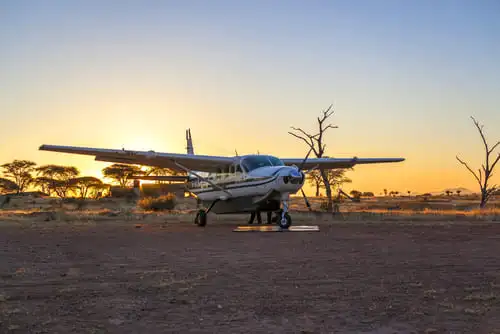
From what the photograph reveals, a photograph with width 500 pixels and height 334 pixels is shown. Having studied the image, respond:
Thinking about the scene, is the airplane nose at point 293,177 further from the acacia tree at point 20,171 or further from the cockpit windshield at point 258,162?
the acacia tree at point 20,171

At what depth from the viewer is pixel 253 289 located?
22.9 ft

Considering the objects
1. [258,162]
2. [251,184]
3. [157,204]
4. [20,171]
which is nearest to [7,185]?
[20,171]

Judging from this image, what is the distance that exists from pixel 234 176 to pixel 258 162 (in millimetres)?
1348

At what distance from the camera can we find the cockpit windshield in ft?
69.2

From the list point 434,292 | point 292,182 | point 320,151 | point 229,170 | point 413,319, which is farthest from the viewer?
point 320,151

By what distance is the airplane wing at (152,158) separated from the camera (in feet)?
72.4

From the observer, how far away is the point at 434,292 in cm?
661

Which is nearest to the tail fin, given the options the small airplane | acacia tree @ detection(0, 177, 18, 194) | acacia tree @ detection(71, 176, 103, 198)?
the small airplane

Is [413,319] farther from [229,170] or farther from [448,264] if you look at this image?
[229,170]

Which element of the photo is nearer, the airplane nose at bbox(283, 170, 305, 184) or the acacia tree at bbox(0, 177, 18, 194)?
the airplane nose at bbox(283, 170, 305, 184)

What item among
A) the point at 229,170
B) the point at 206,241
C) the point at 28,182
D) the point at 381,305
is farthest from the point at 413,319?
the point at 28,182

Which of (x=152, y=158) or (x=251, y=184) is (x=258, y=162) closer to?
(x=251, y=184)

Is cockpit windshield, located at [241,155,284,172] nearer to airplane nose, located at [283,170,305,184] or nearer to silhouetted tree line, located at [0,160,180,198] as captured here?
airplane nose, located at [283,170,305,184]

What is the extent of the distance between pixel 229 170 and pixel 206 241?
8400 millimetres
